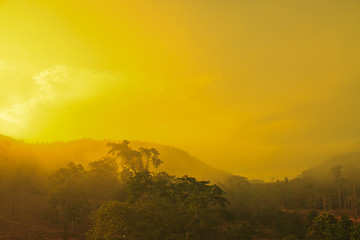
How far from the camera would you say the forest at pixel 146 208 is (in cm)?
3259

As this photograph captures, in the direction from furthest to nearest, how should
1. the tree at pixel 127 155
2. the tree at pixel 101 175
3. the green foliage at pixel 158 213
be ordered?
the tree at pixel 101 175
the tree at pixel 127 155
the green foliage at pixel 158 213

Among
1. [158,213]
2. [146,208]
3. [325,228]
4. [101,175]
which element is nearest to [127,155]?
[101,175]

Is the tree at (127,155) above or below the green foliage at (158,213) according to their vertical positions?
above

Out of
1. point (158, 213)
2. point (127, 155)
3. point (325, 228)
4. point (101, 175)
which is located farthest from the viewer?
point (101, 175)

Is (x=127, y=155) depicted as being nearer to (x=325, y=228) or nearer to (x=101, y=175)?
(x=101, y=175)

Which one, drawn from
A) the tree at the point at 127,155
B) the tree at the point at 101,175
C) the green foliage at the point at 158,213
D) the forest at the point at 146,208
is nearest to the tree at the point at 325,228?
the forest at the point at 146,208

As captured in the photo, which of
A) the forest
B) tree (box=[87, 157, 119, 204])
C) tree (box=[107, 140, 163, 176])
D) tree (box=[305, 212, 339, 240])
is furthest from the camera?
tree (box=[87, 157, 119, 204])

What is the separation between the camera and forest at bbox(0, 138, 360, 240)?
32.6 metres

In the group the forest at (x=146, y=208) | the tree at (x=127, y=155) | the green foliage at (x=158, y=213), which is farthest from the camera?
the tree at (x=127, y=155)

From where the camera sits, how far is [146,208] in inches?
1310

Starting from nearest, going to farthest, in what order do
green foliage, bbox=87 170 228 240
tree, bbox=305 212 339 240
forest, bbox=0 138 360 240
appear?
tree, bbox=305 212 339 240
green foliage, bbox=87 170 228 240
forest, bbox=0 138 360 240

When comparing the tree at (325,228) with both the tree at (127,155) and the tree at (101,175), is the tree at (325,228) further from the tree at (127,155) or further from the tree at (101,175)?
the tree at (101,175)

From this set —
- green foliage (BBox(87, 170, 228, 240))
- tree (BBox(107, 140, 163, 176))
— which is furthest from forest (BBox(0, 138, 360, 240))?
tree (BBox(107, 140, 163, 176))

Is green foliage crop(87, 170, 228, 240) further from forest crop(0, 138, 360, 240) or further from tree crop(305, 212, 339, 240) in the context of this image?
tree crop(305, 212, 339, 240)
